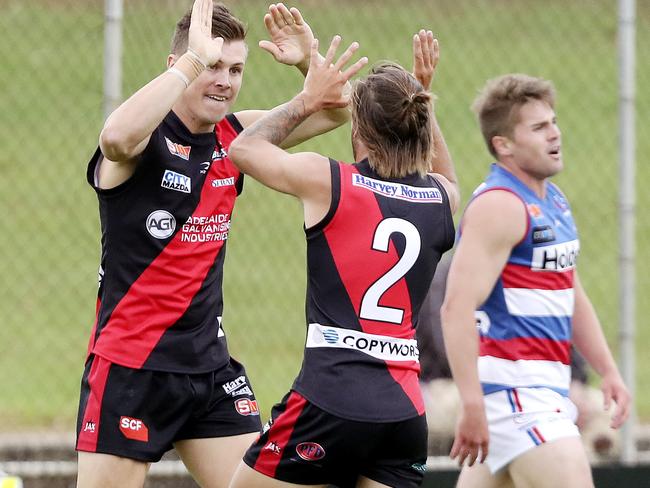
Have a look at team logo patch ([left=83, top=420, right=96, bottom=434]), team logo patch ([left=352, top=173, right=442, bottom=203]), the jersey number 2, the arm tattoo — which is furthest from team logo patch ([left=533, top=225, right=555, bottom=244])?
team logo patch ([left=83, top=420, right=96, bottom=434])

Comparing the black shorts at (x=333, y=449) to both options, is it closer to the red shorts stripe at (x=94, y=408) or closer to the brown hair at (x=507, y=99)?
the red shorts stripe at (x=94, y=408)

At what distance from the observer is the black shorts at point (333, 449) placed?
4.02 metres

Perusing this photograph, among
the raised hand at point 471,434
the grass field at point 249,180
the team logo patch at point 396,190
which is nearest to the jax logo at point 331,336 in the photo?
the team logo patch at point 396,190

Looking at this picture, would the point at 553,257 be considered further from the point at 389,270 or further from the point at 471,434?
the point at 389,270

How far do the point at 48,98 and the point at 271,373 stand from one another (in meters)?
2.64

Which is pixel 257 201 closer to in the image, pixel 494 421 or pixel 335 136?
pixel 335 136

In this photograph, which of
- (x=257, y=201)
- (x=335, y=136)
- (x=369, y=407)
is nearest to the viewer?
(x=369, y=407)

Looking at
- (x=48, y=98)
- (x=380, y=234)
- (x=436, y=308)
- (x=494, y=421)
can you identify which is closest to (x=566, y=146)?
(x=436, y=308)

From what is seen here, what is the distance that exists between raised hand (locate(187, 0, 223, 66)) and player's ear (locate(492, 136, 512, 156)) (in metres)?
1.11

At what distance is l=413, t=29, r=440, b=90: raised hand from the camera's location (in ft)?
15.2

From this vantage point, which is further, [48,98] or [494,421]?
[48,98]

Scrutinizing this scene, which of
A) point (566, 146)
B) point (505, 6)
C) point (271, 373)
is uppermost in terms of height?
point (505, 6)

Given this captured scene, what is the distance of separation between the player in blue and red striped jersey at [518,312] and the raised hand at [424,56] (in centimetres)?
31

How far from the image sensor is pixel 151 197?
4.42 metres
